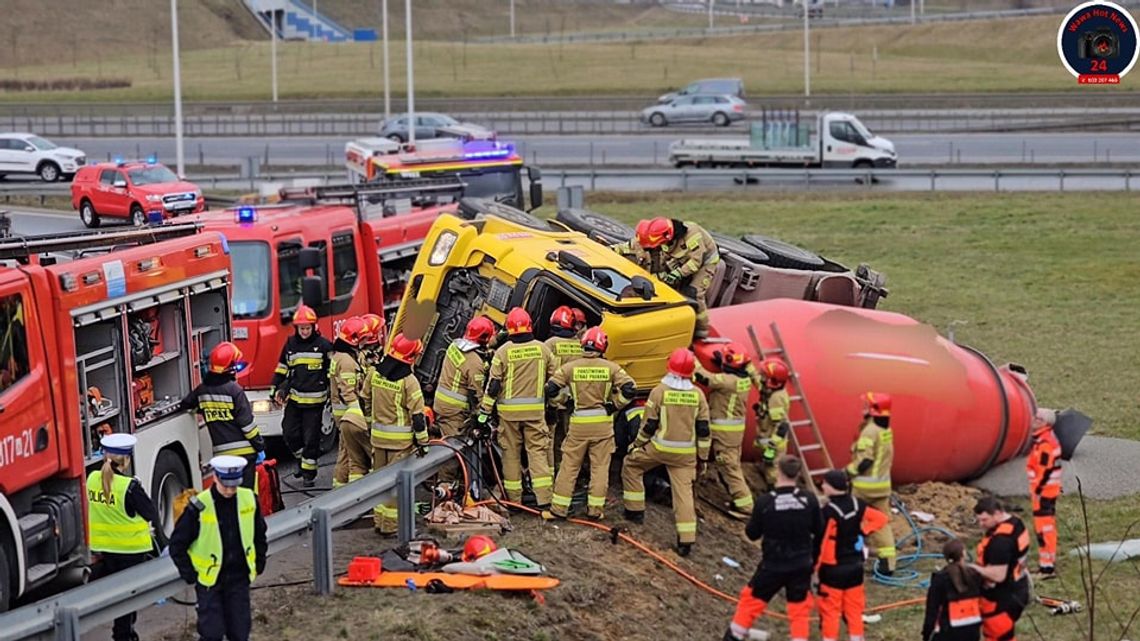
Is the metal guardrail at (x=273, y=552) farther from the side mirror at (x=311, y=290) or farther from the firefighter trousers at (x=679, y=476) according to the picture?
the side mirror at (x=311, y=290)

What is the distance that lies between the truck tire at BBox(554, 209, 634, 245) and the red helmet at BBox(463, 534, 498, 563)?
6346 mm

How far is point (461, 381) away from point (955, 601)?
470cm

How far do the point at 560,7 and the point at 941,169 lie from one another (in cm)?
8715

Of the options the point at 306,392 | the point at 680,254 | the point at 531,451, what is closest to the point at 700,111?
the point at 680,254

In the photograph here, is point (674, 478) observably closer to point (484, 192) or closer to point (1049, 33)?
point (484, 192)

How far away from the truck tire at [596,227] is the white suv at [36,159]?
2784cm

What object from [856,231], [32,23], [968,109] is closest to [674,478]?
[856,231]

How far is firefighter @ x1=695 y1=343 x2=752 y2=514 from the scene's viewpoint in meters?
12.9

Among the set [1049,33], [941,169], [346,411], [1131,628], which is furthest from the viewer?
[1049,33]

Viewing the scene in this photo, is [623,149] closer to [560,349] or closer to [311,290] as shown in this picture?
[311,290]

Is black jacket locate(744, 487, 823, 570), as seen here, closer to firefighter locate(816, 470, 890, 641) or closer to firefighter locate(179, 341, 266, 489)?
firefighter locate(816, 470, 890, 641)

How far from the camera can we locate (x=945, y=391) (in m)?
14.5

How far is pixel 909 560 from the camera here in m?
13.2

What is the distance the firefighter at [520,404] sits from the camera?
1257cm
